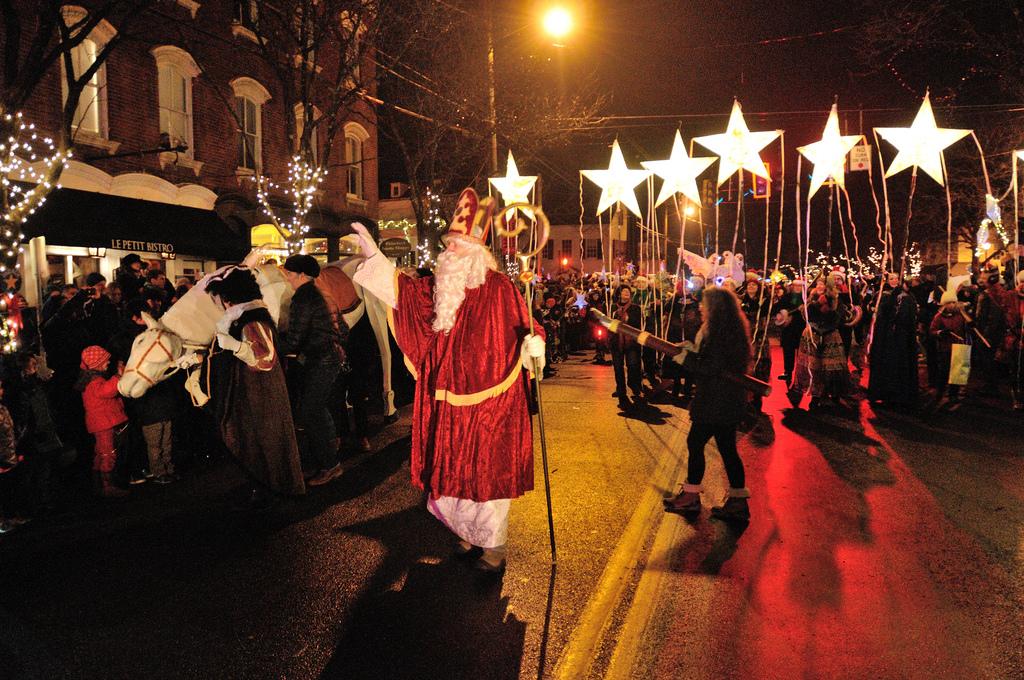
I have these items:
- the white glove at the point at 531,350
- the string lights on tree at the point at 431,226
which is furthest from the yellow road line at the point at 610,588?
the string lights on tree at the point at 431,226

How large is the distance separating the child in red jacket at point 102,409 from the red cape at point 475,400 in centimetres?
296

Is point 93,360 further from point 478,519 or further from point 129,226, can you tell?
point 129,226

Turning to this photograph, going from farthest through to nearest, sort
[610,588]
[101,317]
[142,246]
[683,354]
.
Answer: [142,246], [101,317], [683,354], [610,588]

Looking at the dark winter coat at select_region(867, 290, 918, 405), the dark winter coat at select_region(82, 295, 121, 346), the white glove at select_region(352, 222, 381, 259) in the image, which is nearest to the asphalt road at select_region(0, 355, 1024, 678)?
the dark winter coat at select_region(82, 295, 121, 346)

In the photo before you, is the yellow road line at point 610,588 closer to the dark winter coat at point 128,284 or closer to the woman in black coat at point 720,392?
the woman in black coat at point 720,392

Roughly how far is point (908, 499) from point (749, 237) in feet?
232

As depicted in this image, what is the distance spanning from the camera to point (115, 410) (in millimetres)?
5754

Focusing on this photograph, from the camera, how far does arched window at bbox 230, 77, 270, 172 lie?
17.2m

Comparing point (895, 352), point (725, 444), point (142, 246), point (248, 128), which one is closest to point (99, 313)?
point (725, 444)

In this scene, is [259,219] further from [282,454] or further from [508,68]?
[282,454]

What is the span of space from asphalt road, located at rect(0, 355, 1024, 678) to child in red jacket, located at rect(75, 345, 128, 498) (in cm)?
31

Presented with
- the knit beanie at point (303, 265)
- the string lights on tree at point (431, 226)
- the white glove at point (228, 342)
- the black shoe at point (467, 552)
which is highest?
the string lights on tree at point (431, 226)

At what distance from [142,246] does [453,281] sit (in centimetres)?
1176

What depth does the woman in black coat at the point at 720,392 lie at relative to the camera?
530 centimetres
